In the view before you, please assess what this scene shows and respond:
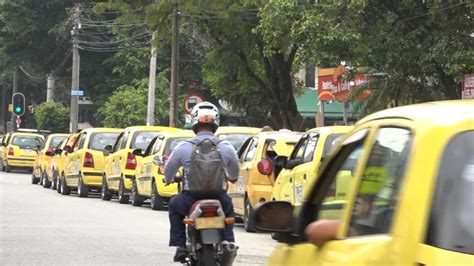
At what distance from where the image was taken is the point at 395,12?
2230 cm

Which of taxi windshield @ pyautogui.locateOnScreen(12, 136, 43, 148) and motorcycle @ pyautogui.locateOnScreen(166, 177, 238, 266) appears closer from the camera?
motorcycle @ pyautogui.locateOnScreen(166, 177, 238, 266)

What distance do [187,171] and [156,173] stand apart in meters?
11.8

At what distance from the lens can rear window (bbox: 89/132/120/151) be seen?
26.5 metres

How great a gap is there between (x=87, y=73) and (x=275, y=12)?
34.3 meters

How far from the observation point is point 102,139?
87.9 feet

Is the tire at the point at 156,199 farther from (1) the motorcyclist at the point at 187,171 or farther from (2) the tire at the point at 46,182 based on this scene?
(1) the motorcyclist at the point at 187,171

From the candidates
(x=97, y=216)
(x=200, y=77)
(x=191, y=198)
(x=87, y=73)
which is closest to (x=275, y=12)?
(x=97, y=216)

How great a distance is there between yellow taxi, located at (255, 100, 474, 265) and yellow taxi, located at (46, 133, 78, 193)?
23.8m

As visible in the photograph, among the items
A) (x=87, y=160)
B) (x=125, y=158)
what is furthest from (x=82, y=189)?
(x=125, y=158)

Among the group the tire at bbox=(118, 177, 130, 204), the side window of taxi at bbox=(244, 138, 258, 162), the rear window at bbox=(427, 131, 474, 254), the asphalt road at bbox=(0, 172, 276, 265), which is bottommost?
the asphalt road at bbox=(0, 172, 276, 265)

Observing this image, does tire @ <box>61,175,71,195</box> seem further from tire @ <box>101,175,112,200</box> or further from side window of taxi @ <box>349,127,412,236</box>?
side window of taxi @ <box>349,127,412,236</box>

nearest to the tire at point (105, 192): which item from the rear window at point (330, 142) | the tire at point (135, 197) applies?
the tire at point (135, 197)

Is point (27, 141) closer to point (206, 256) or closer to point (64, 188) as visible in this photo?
point (64, 188)

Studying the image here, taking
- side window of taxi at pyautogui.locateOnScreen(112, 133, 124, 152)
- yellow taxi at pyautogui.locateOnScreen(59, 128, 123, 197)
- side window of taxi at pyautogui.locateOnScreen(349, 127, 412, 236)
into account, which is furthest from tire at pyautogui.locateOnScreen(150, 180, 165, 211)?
side window of taxi at pyautogui.locateOnScreen(349, 127, 412, 236)
